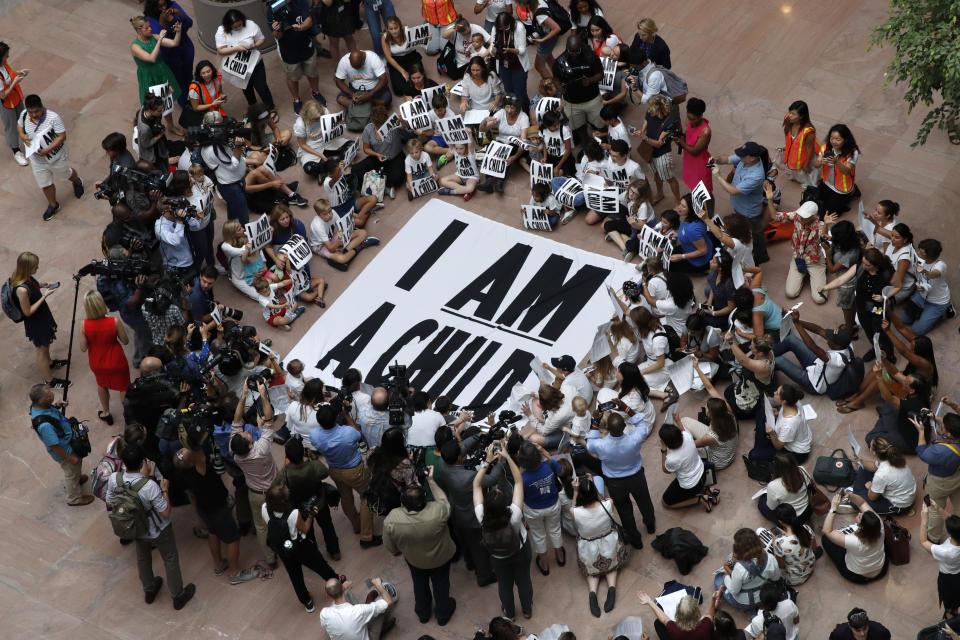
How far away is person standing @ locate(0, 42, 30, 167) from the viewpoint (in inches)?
682

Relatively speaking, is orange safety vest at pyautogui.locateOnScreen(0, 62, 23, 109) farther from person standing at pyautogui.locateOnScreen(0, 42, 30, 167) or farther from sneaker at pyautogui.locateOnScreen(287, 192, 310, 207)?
sneaker at pyautogui.locateOnScreen(287, 192, 310, 207)

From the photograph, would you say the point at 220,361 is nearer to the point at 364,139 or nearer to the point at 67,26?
the point at 364,139

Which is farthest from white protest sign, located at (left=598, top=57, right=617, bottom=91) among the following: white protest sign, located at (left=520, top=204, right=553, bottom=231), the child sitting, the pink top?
the child sitting

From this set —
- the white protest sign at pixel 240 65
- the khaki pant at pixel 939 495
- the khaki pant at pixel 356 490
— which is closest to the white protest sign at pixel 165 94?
the white protest sign at pixel 240 65

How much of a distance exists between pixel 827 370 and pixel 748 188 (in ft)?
8.26

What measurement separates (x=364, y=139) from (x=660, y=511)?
662 cm

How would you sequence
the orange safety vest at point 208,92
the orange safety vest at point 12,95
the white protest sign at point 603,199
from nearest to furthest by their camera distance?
the white protest sign at point 603,199 → the orange safety vest at point 12,95 → the orange safety vest at point 208,92

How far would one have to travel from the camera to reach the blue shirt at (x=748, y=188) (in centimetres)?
1528

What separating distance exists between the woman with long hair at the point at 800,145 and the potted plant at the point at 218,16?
7.49 m

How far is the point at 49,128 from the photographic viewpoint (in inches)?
663

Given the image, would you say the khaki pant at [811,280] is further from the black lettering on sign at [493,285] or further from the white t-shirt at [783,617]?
the white t-shirt at [783,617]

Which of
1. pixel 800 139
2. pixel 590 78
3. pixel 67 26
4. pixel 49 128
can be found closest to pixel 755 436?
pixel 800 139

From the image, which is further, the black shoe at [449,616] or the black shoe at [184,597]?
the black shoe at [184,597]

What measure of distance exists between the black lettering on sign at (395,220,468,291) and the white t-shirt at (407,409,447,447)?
3.30m
